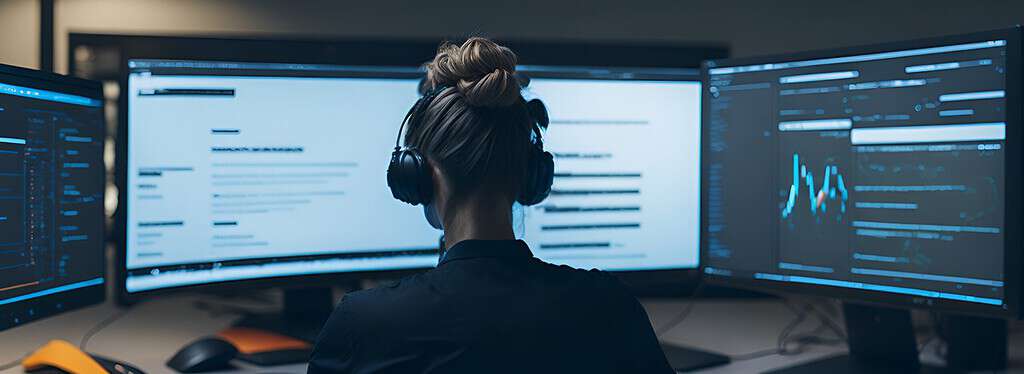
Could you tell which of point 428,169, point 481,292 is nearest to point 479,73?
point 428,169

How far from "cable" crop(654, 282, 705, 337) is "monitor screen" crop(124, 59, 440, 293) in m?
0.42

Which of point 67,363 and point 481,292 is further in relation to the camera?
point 67,363

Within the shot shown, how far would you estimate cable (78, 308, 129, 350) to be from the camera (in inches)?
51.7

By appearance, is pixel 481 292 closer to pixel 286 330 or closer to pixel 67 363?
pixel 67 363

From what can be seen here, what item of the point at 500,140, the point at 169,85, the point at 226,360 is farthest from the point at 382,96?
the point at 500,140

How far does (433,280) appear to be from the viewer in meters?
0.81

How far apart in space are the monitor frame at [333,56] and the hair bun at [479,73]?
53 cm

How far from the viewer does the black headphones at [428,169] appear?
89cm

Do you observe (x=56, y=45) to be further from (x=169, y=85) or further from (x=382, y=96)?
(x=382, y=96)

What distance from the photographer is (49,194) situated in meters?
1.11

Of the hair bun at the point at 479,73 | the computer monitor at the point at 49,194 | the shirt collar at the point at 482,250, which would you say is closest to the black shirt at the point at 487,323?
the shirt collar at the point at 482,250

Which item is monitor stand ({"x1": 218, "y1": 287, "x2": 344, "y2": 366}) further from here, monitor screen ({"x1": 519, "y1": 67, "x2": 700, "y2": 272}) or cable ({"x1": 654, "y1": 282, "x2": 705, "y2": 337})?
cable ({"x1": 654, "y1": 282, "x2": 705, "y2": 337})

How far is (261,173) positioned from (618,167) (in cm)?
56

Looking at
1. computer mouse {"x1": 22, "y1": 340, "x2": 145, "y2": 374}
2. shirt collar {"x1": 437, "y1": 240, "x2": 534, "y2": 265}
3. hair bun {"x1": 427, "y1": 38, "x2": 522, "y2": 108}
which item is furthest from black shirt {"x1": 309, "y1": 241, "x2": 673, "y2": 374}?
computer mouse {"x1": 22, "y1": 340, "x2": 145, "y2": 374}
